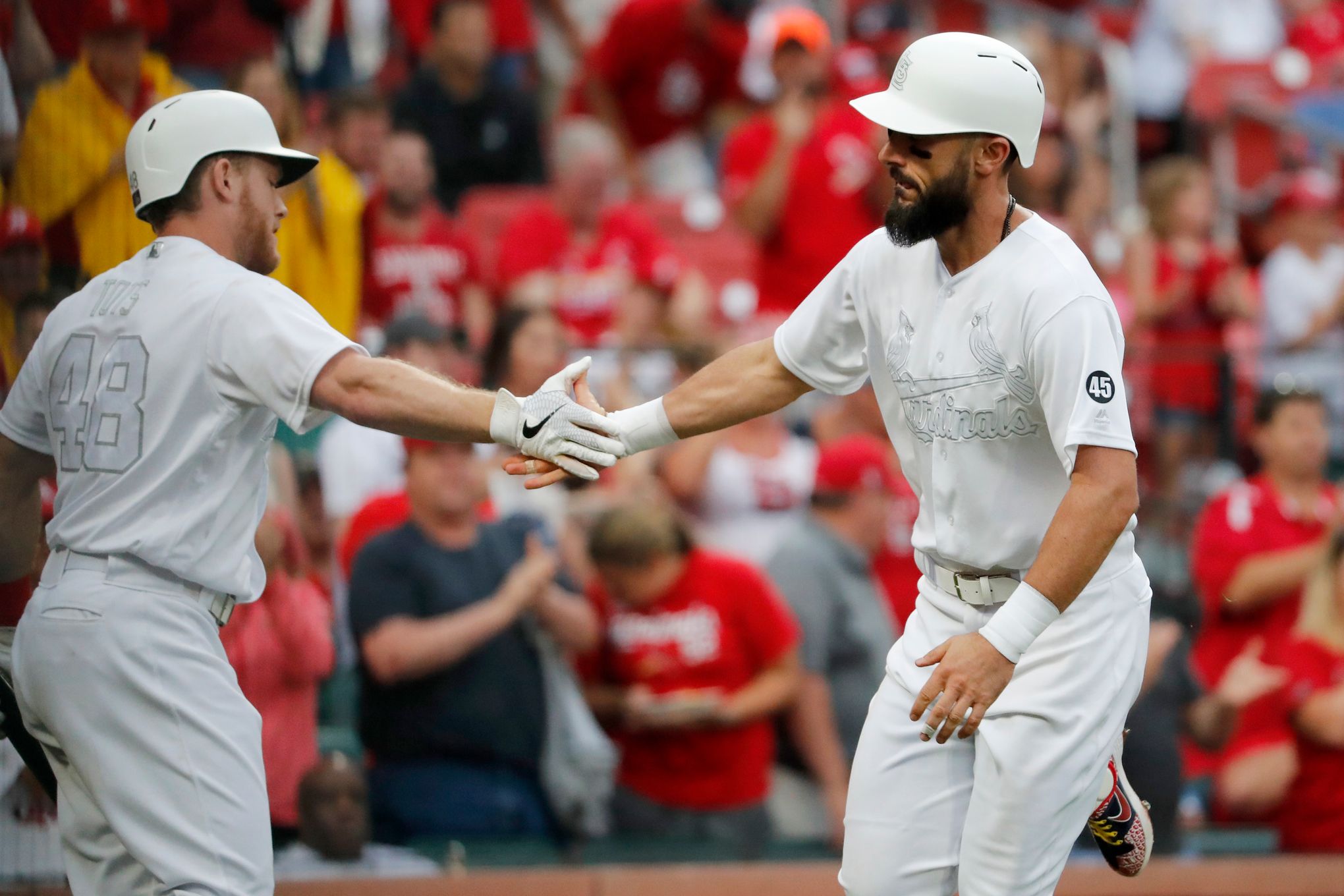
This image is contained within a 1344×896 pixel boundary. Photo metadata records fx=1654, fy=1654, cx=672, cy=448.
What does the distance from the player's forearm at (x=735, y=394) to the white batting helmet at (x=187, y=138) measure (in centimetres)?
113

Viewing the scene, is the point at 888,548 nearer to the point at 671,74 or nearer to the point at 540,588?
the point at 540,588

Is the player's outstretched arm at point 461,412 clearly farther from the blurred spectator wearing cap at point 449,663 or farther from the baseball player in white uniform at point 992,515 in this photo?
the blurred spectator wearing cap at point 449,663

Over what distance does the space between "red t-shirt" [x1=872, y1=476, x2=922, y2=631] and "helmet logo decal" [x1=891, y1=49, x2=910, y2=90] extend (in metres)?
3.15

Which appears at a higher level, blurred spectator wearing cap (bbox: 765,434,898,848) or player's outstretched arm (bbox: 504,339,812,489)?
player's outstretched arm (bbox: 504,339,812,489)

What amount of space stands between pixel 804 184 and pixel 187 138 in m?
5.08

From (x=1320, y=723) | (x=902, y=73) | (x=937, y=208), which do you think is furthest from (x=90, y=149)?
(x=1320, y=723)

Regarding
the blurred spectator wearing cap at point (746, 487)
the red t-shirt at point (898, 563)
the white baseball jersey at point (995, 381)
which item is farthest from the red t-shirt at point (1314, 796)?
the white baseball jersey at point (995, 381)

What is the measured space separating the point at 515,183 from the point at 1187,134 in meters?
4.83

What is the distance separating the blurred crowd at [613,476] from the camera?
5570 mm

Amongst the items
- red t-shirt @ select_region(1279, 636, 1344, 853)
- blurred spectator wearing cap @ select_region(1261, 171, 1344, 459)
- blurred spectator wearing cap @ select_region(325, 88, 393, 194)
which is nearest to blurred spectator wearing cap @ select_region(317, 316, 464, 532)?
blurred spectator wearing cap @ select_region(325, 88, 393, 194)

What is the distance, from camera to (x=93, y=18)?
5.13 m

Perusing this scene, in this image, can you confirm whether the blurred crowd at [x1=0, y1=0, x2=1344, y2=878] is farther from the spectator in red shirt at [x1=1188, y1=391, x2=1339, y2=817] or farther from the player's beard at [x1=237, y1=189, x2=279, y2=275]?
the player's beard at [x1=237, y1=189, x2=279, y2=275]

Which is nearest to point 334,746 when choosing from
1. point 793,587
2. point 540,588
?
point 540,588

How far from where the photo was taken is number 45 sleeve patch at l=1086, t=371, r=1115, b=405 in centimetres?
356
